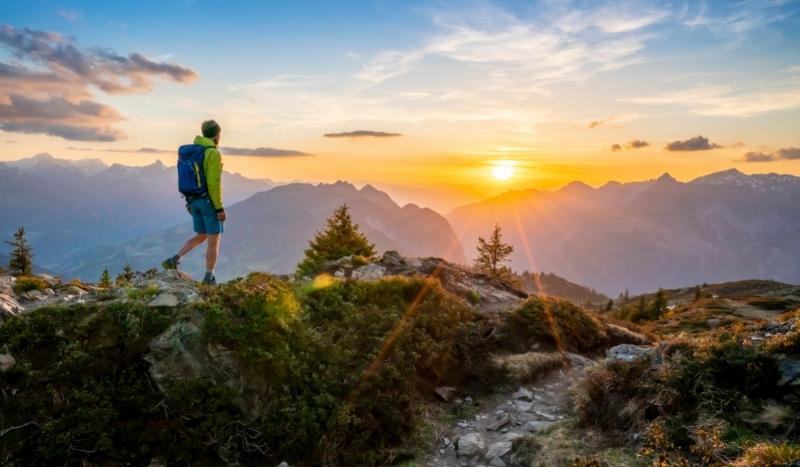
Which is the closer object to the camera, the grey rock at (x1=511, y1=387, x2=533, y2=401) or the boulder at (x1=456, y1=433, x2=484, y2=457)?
the boulder at (x1=456, y1=433, x2=484, y2=457)

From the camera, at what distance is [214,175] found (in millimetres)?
10711

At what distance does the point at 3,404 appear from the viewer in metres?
6.89

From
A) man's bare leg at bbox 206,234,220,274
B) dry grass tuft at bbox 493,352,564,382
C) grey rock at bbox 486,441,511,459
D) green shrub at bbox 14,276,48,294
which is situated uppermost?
man's bare leg at bbox 206,234,220,274

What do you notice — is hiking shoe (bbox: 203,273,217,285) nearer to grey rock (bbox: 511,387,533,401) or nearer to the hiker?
the hiker

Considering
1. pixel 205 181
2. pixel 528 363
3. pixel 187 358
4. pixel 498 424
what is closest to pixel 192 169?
pixel 205 181

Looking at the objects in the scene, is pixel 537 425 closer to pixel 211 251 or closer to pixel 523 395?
pixel 523 395

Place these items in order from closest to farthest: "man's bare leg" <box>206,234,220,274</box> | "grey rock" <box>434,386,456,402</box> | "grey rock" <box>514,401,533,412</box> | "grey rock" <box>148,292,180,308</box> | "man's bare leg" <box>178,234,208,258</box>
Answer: "grey rock" <box>148,292,180,308</box> → "grey rock" <box>514,401,533,412</box> → "grey rock" <box>434,386,456,402</box> → "man's bare leg" <box>206,234,220,274</box> → "man's bare leg" <box>178,234,208,258</box>

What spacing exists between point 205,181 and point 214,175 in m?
0.28

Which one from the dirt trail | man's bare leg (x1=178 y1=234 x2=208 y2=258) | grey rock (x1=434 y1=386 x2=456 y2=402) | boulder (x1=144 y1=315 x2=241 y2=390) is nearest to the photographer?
boulder (x1=144 y1=315 x2=241 y2=390)

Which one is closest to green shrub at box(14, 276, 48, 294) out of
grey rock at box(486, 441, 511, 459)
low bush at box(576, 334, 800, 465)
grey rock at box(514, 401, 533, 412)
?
grey rock at box(486, 441, 511, 459)

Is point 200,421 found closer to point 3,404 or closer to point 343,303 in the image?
point 3,404

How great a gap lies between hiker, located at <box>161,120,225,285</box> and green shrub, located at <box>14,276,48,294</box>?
4.78 m

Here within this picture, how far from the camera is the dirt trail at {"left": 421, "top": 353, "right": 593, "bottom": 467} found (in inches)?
323

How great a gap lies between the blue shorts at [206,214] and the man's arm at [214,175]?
7.2 inches
